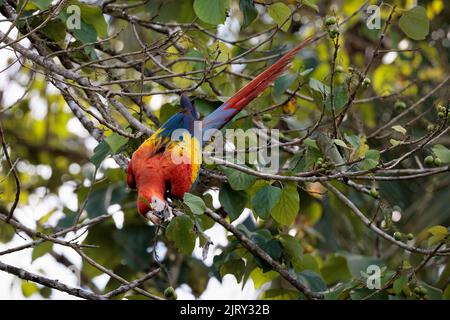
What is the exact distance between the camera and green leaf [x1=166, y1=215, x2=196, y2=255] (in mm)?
2984

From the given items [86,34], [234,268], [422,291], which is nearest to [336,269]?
[234,268]

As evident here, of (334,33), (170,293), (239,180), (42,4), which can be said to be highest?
(42,4)

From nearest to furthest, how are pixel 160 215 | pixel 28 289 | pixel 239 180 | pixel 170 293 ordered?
1. pixel 170 293
2. pixel 160 215
3. pixel 239 180
4. pixel 28 289

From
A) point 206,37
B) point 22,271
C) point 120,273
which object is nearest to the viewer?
point 22,271

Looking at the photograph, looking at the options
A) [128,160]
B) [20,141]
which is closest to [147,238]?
[128,160]

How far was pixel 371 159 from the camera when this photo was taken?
2965 millimetres

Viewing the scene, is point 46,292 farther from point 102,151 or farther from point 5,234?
point 102,151

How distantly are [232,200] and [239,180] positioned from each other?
0.94 feet

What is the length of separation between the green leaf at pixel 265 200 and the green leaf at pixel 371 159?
18.1 inches

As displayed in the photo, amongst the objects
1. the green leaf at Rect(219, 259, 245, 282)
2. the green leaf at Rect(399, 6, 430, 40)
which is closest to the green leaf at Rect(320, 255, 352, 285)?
the green leaf at Rect(219, 259, 245, 282)

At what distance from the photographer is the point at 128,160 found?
369cm
